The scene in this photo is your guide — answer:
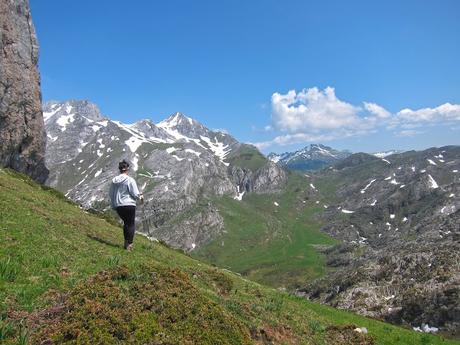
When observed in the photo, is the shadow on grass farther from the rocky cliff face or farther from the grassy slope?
Result: the rocky cliff face

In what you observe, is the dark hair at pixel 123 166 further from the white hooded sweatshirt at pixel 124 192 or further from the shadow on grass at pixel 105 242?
the shadow on grass at pixel 105 242

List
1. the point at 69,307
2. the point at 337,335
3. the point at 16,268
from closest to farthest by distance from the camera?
1. the point at 69,307
2. the point at 16,268
3. the point at 337,335

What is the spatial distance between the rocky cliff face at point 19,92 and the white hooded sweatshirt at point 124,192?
2853 inches

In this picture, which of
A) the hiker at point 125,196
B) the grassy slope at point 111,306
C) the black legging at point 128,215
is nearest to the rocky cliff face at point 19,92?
the hiker at point 125,196

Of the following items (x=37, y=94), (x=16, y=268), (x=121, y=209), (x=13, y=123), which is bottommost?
(x=16, y=268)

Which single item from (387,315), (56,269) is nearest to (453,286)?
(387,315)

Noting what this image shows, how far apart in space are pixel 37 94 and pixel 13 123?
10722mm

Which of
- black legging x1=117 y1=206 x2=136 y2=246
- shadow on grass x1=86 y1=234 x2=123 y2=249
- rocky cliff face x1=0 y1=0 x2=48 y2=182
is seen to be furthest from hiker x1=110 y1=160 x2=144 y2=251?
rocky cliff face x1=0 y1=0 x2=48 y2=182

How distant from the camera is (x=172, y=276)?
15.0 meters

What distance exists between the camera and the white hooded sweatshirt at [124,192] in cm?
2280

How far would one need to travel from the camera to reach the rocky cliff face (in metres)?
86.5

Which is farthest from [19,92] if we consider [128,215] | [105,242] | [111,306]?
[111,306]

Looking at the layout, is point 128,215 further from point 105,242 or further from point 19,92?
point 19,92

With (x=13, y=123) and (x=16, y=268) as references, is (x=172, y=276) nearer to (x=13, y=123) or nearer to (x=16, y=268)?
(x=16, y=268)
